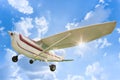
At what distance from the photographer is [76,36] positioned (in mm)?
27562

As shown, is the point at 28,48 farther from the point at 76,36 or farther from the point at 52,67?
the point at 76,36

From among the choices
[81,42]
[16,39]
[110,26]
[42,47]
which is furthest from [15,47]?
[110,26]

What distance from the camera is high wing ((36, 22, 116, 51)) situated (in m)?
25.9

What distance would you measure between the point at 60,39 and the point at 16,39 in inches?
154

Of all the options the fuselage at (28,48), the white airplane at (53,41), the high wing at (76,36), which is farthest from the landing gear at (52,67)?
the high wing at (76,36)

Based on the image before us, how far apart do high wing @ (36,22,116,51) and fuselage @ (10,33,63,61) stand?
2.18 feet

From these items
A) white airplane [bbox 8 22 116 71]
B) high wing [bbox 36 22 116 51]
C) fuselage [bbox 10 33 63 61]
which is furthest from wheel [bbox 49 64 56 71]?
high wing [bbox 36 22 116 51]

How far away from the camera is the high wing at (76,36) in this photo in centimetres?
2589

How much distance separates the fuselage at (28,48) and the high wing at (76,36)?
0.66m

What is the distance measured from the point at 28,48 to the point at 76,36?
4200mm

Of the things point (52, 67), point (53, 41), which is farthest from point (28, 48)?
point (52, 67)

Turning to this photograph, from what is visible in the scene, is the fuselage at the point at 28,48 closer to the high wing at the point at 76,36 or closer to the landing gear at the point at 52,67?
the high wing at the point at 76,36

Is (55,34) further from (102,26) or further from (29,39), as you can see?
(102,26)

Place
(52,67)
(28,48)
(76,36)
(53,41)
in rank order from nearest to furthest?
(28,48) → (76,36) → (52,67) → (53,41)
